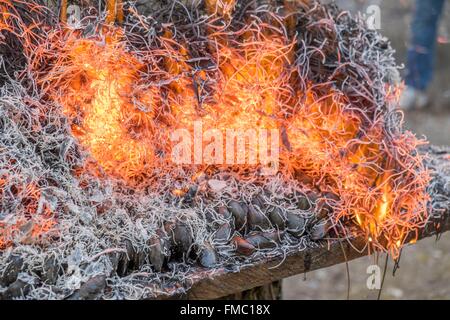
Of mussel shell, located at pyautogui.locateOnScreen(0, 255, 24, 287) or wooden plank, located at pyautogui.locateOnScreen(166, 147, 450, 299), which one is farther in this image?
wooden plank, located at pyautogui.locateOnScreen(166, 147, 450, 299)

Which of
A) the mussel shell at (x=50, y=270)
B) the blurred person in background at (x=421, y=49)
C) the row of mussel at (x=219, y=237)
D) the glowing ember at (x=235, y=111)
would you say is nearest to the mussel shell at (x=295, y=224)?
the row of mussel at (x=219, y=237)

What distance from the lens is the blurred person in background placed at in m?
5.31

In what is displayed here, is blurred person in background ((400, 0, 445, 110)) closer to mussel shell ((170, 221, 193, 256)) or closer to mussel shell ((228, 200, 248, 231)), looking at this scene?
mussel shell ((228, 200, 248, 231))

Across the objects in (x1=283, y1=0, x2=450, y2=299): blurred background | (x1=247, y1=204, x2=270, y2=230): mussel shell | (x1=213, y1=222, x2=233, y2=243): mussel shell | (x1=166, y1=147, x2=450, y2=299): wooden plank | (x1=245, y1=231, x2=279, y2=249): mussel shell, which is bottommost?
(x1=283, y1=0, x2=450, y2=299): blurred background

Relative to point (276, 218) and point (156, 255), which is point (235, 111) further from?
point (156, 255)

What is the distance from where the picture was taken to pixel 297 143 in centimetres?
195

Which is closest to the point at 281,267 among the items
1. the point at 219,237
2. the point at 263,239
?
the point at 263,239

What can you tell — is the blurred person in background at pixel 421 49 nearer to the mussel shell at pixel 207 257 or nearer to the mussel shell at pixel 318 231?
the mussel shell at pixel 318 231

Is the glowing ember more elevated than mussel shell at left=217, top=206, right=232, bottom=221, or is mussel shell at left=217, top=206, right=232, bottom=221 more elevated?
the glowing ember

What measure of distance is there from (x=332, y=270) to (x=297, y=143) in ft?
8.42

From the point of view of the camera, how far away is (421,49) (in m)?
5.46

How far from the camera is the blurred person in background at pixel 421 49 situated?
17.4 ft

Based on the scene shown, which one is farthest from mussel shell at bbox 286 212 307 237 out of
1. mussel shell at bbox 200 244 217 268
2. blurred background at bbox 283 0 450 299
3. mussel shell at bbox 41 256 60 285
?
blurred background at bbox 283 0 450 299

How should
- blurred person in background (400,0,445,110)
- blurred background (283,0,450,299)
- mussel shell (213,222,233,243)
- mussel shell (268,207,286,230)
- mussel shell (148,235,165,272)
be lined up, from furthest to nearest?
blurred person in background (400,0,445,110)
blurred background (283,0,450,299)
mussel shell (268,207,286,230)
mussel shell (213,222,233,243)
mussel shell (148,235,165,272)
